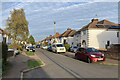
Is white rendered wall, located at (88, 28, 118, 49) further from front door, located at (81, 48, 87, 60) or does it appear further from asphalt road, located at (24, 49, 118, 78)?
asphalt road, located at (24, 49, 118, 78)

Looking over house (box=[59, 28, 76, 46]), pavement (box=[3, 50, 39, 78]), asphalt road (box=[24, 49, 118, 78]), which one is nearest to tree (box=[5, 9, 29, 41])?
pavement (box=[3, 50, 39, 78])

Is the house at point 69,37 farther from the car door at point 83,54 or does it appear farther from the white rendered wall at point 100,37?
the car door at point 83,54

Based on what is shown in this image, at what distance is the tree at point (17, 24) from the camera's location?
24.5 meters

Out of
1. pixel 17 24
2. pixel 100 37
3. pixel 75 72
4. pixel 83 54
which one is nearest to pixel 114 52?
pixel 83 54

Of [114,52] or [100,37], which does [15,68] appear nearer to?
[114,52]

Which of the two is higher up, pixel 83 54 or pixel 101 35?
pixel 101 35

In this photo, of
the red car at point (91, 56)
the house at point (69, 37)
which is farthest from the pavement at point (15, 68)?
the house at point (69, 37)

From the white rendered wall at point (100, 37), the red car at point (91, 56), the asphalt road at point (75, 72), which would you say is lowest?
the asphalt road at point (75, 72)

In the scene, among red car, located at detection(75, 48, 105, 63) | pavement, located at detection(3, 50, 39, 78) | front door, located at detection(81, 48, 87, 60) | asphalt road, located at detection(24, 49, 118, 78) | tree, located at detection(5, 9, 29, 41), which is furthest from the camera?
tree, located at detection(5, 9, 29, 41)

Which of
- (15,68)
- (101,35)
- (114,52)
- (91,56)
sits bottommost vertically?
(15,68)

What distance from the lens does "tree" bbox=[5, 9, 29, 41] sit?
24.5 meters

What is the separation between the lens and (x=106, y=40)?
103 ft

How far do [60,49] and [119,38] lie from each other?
14.5 meters

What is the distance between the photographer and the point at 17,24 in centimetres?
2472
